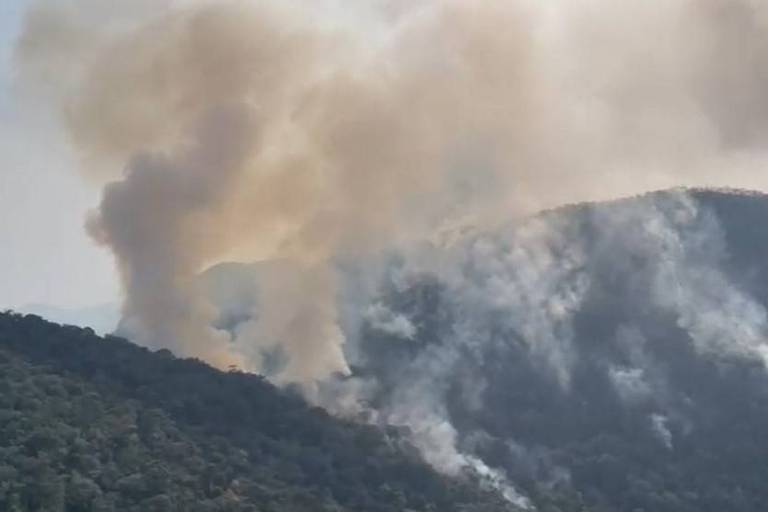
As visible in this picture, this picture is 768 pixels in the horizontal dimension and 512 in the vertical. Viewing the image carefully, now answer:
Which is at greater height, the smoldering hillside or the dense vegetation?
the smoldering hillside

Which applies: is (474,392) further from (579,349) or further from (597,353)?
(597,353)

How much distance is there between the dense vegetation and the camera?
242 feet

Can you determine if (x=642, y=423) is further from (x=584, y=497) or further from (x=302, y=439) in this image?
(x=302, y=439)

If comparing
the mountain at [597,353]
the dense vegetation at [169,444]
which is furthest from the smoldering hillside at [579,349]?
the dense vegetation at [169,444]

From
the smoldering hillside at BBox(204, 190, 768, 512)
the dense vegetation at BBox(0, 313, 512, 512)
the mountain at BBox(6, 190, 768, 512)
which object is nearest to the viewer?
the dense vegetation at BBox(0, 313, 512, 512)

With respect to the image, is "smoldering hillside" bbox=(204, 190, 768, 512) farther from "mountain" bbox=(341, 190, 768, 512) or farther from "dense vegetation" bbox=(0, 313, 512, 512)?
"dense vegetation" bbox=(0, 313, 512, 512)

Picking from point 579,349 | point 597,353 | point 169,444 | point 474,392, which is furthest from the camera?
point 579,349

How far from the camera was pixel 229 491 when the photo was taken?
250 ft

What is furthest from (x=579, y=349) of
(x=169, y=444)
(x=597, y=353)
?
(x=169, y=444)

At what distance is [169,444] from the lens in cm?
8106

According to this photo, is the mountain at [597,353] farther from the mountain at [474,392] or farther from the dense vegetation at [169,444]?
the dense vegetation at [169,444]

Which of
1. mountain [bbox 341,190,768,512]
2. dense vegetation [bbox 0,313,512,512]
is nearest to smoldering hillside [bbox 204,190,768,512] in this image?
mountain [bbox 341,190,768,512]

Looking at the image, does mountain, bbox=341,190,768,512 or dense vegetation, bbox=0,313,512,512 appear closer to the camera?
dense vegetation, bbox=0,313,512,512

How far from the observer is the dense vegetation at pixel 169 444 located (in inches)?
2901
